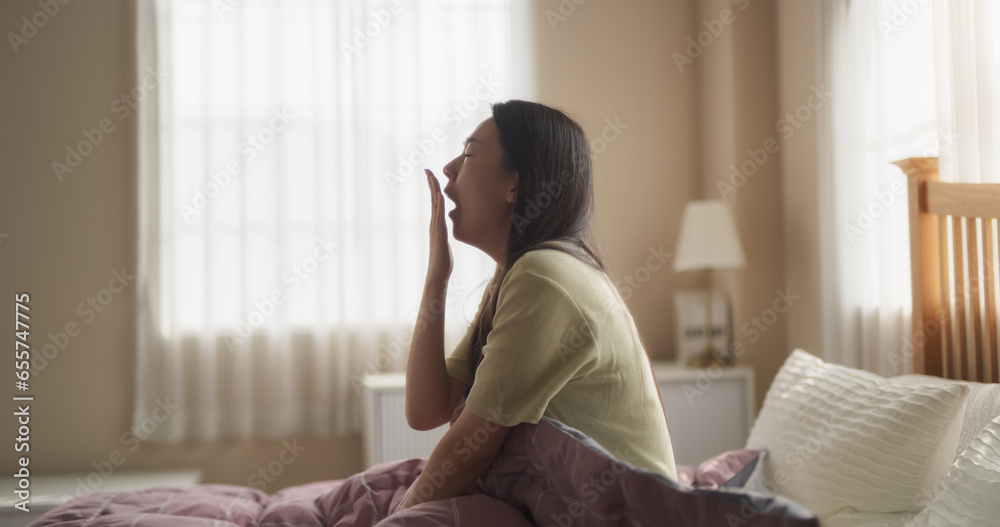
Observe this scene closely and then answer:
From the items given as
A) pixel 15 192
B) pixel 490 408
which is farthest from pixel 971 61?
pixel 15 192

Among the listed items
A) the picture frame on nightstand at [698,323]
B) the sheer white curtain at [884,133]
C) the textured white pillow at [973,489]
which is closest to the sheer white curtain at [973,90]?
the sheer white curtain at [884,133]

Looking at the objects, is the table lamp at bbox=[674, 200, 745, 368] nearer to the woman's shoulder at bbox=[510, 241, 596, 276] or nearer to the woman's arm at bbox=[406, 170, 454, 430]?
the woman's arm at bbox=[406, 170, 454, 430]

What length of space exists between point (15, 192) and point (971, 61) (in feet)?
10.2

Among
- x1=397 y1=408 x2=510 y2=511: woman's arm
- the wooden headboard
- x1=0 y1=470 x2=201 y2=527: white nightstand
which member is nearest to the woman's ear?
x1=397 y1=408 x2=510 y2=511: woman's arm

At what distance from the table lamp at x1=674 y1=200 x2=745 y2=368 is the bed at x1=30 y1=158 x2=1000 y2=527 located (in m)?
0.71

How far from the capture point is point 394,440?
8.40ft

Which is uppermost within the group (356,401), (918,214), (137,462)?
(918,214)

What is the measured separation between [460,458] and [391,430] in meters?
1.62

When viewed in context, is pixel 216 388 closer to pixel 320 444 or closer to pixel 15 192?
pixel 320 444

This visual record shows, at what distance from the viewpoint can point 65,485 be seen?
8.30 feet

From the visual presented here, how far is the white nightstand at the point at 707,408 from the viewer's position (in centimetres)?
263

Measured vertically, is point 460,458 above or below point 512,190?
below

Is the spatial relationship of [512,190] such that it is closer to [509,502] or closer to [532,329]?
[532,329]

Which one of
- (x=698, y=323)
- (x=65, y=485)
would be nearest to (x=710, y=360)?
(x=698, y=323)
